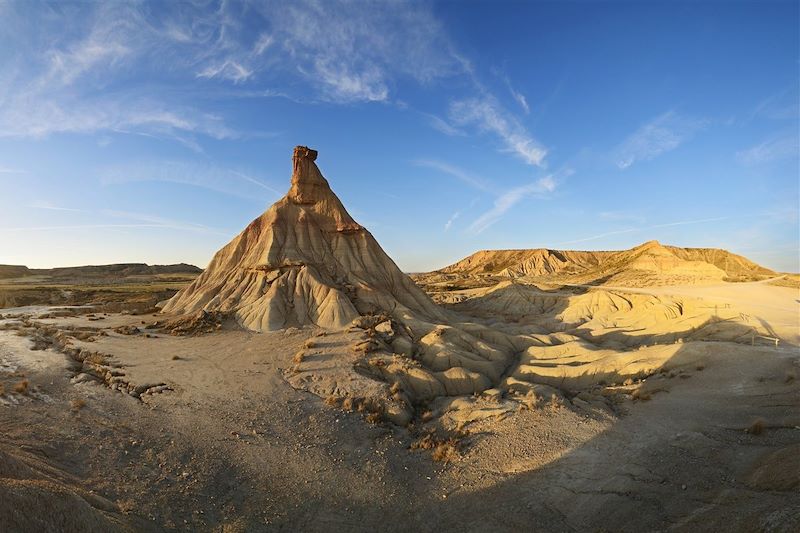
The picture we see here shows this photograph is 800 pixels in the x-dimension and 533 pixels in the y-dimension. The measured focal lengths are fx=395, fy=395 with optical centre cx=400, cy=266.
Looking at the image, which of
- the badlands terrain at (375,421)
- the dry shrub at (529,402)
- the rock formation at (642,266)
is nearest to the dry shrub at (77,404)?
the badlands terrain at (375,421)

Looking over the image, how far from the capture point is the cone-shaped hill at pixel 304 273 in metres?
27.8

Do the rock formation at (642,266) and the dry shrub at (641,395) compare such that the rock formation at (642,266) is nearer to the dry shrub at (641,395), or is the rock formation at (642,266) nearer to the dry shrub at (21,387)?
the dry shrub at (641,395)

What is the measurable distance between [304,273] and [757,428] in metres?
26.6

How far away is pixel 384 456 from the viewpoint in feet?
40.8

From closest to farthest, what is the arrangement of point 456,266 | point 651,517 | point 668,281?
point 651,517
point 668,281
point 456,266

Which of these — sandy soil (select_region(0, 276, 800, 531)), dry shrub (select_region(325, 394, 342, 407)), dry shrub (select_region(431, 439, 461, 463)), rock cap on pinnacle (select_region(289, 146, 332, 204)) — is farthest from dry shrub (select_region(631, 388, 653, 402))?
rock cap on pinnacle (select_region(289, 146, 332, 204))

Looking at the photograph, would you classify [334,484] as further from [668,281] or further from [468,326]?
[668,281]

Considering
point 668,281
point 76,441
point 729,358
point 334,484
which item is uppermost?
point 668,281

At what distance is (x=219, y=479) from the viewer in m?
10.3

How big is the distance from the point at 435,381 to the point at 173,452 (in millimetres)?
11326

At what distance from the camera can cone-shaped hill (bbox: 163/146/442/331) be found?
27.8 m

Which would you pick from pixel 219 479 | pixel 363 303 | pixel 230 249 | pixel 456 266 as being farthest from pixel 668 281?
pixel 456 266

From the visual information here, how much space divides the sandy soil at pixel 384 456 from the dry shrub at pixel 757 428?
55 millimetres

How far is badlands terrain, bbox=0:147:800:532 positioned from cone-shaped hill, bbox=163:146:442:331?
31 centimetres
